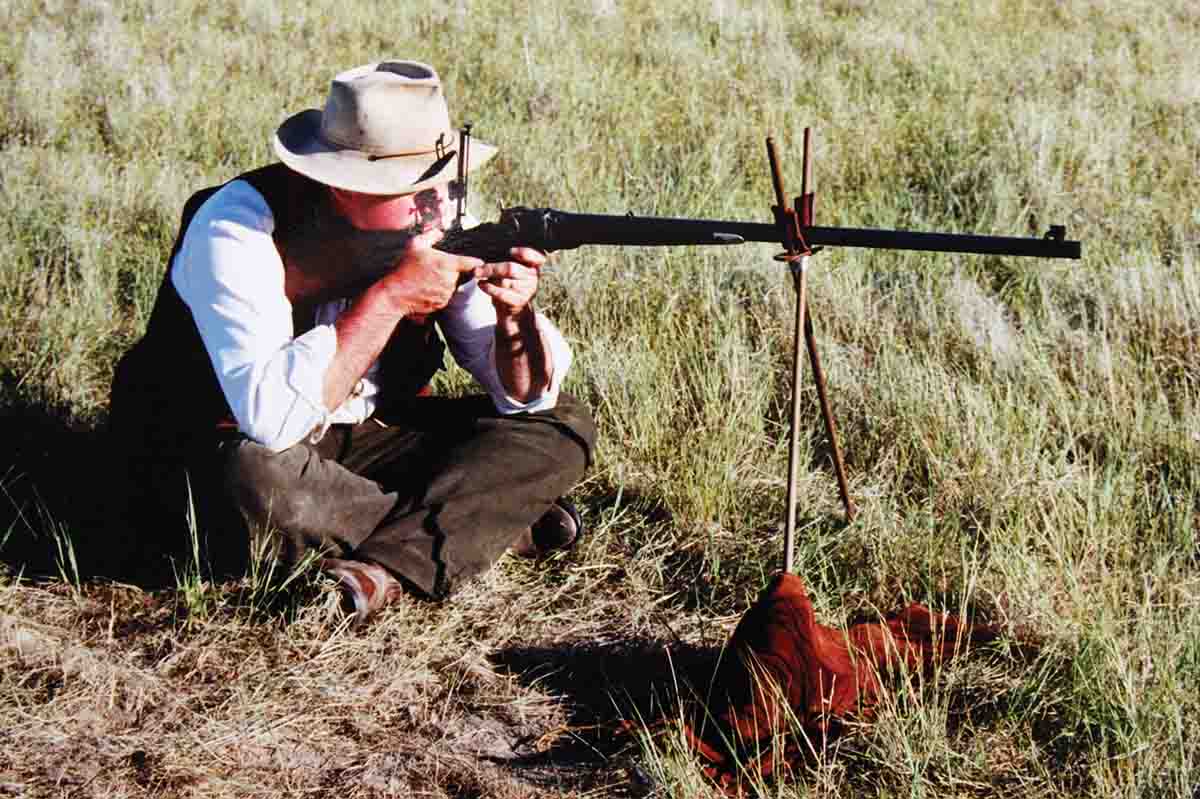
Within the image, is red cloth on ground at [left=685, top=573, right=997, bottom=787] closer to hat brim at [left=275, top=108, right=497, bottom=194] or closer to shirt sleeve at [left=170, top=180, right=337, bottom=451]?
shirt sleeve at [left=170, top=180, right=337, bottom=451]

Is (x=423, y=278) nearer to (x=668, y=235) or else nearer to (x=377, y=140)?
(x=377, y=140)

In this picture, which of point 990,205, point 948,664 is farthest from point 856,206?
point 948,664

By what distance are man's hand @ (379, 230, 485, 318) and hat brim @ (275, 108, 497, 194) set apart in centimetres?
17

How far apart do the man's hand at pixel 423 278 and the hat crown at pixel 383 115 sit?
28 centimetres

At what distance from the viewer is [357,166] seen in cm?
287

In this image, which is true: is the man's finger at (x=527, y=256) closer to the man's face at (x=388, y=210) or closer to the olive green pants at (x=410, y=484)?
the man's face at (x=388, y=210)

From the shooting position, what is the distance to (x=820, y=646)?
8.46 ft

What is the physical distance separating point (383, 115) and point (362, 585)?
1124mm

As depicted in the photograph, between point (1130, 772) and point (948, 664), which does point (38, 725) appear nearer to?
point (948, 664)

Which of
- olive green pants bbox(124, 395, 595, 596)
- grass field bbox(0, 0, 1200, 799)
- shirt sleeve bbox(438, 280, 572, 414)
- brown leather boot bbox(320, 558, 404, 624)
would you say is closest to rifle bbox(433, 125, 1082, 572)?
shirt sleeve bbox(438, 280, 572, 414)

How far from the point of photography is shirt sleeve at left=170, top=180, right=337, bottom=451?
9.17 feet

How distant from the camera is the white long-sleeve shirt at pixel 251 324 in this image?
280 centimetres

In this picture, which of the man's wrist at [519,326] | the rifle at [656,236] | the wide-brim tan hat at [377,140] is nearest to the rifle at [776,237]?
the rifle at [656,236]

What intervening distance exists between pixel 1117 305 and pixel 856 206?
51.2 inches
